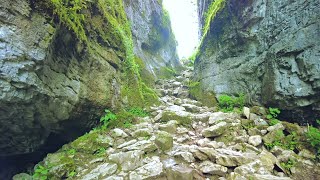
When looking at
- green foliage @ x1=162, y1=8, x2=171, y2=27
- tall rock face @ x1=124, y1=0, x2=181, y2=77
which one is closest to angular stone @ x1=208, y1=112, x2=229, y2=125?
tall rock face @ x1=124, y1=0, x2=181, y2=77

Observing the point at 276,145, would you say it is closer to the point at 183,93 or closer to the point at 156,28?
the point at 183,93

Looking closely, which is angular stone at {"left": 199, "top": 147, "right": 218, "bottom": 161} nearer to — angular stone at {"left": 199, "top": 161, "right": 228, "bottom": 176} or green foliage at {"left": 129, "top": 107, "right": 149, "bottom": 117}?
angular stone at {"left": 199, "top": 161, "right": 228, "bottom": 176}

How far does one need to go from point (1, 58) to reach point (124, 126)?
11.4 ft

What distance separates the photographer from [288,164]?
440 cm

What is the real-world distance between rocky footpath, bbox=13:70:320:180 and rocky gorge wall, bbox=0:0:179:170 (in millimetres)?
865

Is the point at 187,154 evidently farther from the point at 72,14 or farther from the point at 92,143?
the point at 72,14

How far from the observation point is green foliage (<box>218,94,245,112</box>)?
768cm

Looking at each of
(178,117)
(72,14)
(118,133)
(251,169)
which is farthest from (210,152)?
(72,14)

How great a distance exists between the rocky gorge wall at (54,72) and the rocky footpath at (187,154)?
34.1 inches

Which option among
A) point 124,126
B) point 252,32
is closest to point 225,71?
point 252,32

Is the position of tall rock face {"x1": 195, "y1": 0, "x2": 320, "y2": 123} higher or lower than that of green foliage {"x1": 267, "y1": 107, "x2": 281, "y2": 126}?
higher

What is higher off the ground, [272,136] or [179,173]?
[272,136]

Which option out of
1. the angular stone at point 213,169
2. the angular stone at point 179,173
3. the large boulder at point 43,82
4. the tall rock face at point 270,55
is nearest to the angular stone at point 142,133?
the large boulder at point 43,82

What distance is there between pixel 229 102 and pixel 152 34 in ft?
32.8
